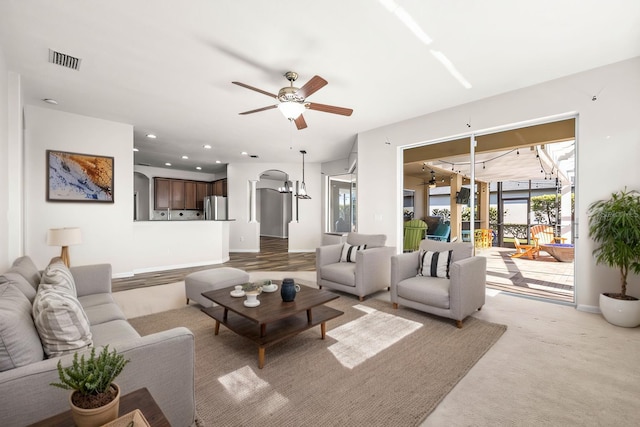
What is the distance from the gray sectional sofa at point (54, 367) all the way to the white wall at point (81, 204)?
135 inches

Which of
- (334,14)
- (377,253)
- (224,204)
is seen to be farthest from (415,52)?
(224,204)

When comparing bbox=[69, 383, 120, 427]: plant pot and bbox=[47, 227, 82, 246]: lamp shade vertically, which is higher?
bbox=[47, 227, 82, 246]: lamp shade

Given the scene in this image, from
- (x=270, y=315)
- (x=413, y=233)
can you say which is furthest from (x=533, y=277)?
(x=270, y=315)

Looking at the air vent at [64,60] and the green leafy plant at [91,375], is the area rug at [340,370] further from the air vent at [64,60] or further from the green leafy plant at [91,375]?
the air vent at [64,60]

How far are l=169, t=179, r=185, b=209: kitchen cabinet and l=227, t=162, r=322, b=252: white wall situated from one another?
1.87 meters

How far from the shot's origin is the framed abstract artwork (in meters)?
4.47

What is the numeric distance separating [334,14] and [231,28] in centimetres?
90

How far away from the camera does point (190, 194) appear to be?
31.2ft

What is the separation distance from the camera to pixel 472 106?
13.7 ft

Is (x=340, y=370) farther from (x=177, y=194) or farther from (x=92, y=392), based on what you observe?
(x=177, y=194)

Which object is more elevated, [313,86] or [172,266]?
[313,86]

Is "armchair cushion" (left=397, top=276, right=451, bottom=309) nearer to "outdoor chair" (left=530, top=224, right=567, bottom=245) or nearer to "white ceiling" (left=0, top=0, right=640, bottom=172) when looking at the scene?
"white ceiling" (left=0, top=0, right=640, bottom=172)

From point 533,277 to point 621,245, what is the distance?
2.26m

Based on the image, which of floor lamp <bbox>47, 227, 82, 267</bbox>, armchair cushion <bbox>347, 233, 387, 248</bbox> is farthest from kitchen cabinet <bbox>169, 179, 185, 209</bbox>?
armchair cushion <bbox>347, 233, 387, 248</bbox>
